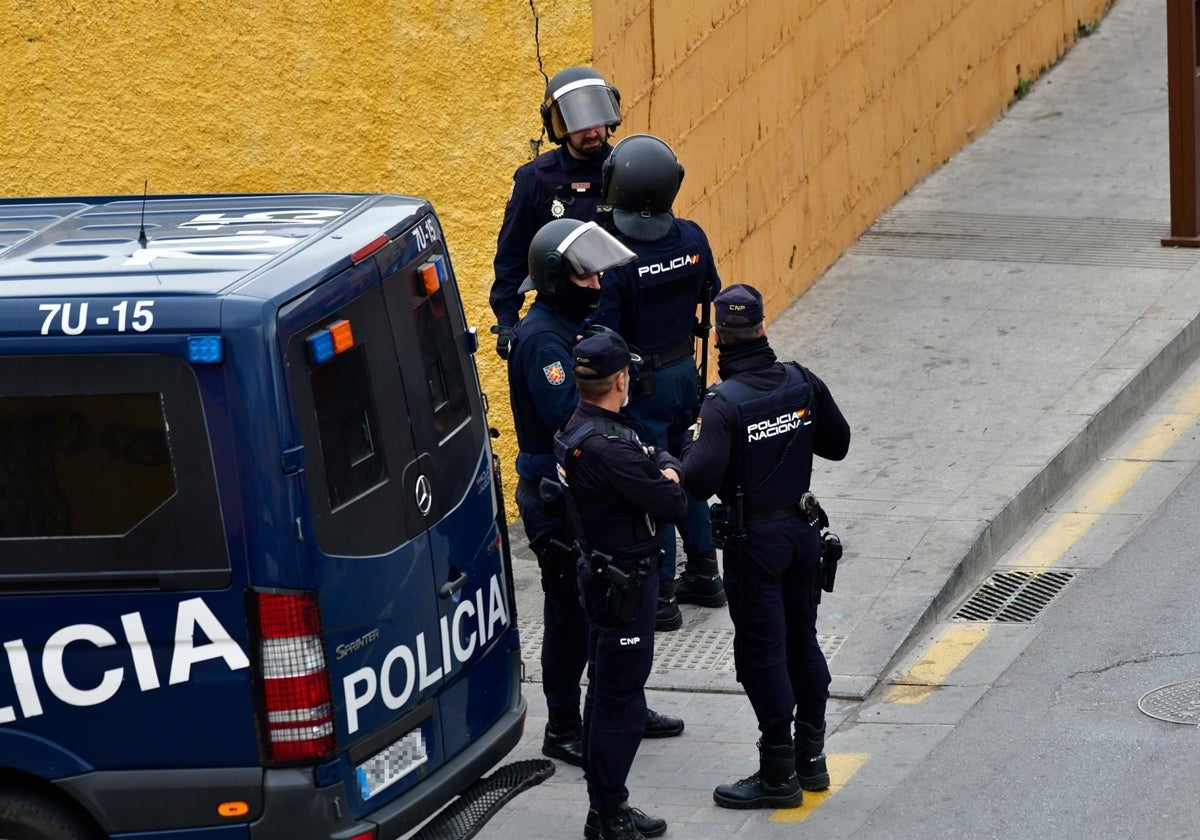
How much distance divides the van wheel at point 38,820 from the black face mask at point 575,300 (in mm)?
2400

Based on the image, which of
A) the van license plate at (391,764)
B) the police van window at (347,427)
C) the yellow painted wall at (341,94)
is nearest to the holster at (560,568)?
the van license plate at (391,764)

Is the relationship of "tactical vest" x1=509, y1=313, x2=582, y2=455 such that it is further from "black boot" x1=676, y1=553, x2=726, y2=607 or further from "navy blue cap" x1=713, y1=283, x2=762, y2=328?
"black boot" x1=676, y1=553, x2=726, y2=607

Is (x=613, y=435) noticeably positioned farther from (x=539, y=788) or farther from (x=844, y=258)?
(x=844, y=258)

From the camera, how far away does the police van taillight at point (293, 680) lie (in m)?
4.95

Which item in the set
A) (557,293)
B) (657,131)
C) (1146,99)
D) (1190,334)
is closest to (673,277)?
(557,293)

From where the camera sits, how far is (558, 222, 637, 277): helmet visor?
651cm

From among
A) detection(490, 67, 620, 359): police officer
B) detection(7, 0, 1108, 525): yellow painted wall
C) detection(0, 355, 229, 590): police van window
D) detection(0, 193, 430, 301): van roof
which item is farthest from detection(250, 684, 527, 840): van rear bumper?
detection(7, 0, 1108, 525): yellow painted wall

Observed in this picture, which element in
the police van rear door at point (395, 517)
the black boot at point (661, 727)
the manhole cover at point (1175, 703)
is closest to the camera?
the police van rear door at point (395, 517)

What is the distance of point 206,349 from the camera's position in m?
4.87

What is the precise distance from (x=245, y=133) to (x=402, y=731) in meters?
4.62

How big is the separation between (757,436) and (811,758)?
1137 mm

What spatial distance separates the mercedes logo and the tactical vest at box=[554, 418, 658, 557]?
0.60 metres

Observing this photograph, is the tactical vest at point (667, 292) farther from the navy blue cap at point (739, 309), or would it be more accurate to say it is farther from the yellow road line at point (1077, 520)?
the yellow road line at point (1077, 520)

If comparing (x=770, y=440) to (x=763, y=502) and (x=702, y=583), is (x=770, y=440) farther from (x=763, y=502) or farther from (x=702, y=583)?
(x=702, y=583)
